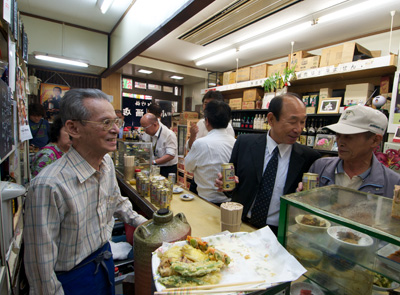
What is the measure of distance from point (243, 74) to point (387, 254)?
531 cm

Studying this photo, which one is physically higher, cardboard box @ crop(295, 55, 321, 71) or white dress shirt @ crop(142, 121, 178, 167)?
cardboard box @ crop(295, 55, 321, 71)

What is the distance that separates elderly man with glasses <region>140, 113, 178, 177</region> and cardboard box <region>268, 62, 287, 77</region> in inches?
109

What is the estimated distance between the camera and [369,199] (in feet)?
3.32

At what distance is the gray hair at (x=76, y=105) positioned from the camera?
4.04ft

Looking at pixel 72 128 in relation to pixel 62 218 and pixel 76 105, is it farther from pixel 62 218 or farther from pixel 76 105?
pixel 62 218

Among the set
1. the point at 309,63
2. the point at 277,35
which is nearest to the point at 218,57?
the point at 277,35

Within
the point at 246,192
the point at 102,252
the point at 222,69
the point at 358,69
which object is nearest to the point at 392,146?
the point at 358,69

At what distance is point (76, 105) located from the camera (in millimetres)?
1235

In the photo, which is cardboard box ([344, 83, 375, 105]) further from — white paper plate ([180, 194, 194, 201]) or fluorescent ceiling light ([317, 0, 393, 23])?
white paper plate ([180, 194, 194, 201])

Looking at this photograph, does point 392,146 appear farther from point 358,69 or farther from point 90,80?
point 90,80

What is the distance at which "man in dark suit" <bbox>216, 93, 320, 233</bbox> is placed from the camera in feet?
5.51

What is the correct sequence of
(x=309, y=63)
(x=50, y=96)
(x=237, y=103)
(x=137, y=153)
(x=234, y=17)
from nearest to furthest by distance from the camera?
(x=137, y=153)
(x=234, y=17)
(x=309, y=63)
(x=237, y=103)
(x=50, y=96)

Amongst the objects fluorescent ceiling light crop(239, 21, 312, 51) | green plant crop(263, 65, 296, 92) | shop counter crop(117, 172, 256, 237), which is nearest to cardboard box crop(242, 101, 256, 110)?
green plant crop(263, 65, 296, 92)

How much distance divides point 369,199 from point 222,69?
7263 millimetres
